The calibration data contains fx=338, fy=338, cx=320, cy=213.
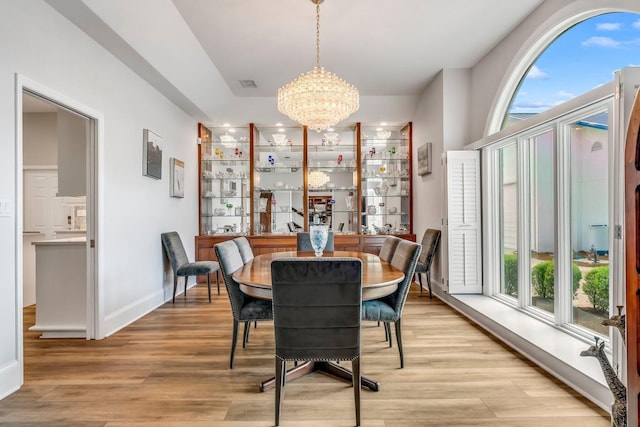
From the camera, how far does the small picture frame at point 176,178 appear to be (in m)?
4.52

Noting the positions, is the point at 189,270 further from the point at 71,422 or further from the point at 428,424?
the point at 428,424

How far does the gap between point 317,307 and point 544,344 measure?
6.34ft

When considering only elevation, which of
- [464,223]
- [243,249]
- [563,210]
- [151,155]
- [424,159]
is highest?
[424,159]

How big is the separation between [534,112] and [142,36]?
371cm

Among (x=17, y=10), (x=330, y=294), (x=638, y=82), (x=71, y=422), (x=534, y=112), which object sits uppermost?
(x=17, y=10)

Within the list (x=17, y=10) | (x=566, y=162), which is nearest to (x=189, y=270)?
(x=17, y=10)

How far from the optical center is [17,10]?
7.23ft

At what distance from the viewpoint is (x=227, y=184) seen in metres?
5.69

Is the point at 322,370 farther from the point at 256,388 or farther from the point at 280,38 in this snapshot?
the point at 280,38

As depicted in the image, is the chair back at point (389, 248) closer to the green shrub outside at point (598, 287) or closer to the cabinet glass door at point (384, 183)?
the green shrub outside at point (598, 287)

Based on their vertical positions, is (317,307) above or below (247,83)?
below

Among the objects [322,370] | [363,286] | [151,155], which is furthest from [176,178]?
[363,286]

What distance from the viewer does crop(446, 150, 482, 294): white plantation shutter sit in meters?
4.14

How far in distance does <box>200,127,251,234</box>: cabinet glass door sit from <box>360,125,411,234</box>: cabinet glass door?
1.98 meters
